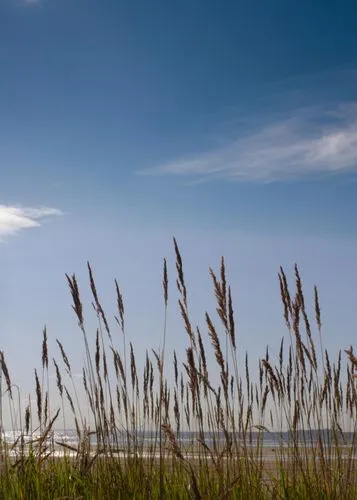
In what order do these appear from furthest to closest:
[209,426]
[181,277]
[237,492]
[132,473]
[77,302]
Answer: [209,426], [132,473], [237,492], [77,302], [181,277]

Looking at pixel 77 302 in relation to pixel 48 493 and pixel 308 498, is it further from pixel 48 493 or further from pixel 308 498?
pixel 308 498

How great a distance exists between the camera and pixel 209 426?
4.40 meters

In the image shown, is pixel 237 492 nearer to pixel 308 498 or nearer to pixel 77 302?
pixel 308 498

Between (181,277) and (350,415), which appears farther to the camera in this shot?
(350,415)

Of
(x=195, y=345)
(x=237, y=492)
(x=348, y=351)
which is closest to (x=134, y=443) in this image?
(x=237, y=492)

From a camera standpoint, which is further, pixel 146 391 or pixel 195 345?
pixel 146 391

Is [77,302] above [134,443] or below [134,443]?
above

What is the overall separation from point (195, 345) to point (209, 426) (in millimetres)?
1200

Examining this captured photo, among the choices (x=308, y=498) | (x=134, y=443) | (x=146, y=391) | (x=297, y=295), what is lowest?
(x=308, y=498)

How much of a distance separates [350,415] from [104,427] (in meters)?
1.53

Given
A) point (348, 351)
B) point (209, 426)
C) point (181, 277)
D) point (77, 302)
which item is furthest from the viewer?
point (209, 426)

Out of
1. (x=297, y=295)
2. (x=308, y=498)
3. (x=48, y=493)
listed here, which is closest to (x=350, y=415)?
(x=308, y=498)

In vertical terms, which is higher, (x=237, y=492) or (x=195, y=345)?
(x=195, y=345)

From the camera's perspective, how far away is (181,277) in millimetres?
3082
